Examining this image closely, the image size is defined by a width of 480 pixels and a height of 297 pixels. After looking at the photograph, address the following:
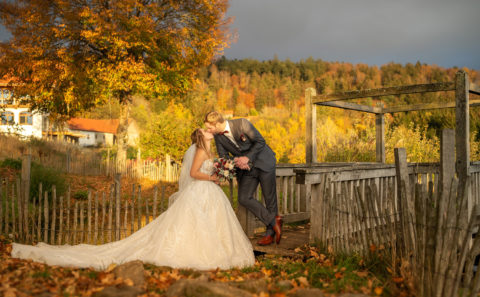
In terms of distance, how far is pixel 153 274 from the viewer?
512 centimetres

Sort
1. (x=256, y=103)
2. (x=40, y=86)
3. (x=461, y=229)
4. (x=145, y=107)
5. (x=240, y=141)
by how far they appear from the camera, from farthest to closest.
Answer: (x=256, y=103) < (x=145, y=107) < (x=40, y=86) < (x=240, y=141) < (x=461, y=229)

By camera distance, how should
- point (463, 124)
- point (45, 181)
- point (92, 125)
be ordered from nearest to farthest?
point (463, 124) < point (45, 181) < point (92, 125)

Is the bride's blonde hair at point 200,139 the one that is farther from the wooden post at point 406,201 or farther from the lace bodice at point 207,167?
the wooden post at point 406,201

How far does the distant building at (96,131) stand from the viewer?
58306 millimetres

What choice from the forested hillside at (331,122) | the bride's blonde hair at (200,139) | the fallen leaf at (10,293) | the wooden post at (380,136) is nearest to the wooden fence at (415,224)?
the bride's blonde hair at (200,139)

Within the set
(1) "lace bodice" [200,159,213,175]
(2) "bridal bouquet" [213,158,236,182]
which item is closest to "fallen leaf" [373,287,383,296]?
(2) "bridal bouquet" [213,158,236,182]

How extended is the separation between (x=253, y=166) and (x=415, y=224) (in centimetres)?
244

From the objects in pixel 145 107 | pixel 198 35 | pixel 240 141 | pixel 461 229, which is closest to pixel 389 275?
pixel 461 229

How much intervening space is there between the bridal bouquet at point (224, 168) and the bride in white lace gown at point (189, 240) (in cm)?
11

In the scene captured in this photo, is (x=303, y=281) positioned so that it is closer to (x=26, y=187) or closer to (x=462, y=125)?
(x=462, y=125)

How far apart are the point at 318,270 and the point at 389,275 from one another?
85 centimetres

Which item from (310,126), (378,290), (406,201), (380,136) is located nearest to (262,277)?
(378,290)

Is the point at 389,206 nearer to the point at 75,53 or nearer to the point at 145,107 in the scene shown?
the point at 75,53

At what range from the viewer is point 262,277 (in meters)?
5.16
